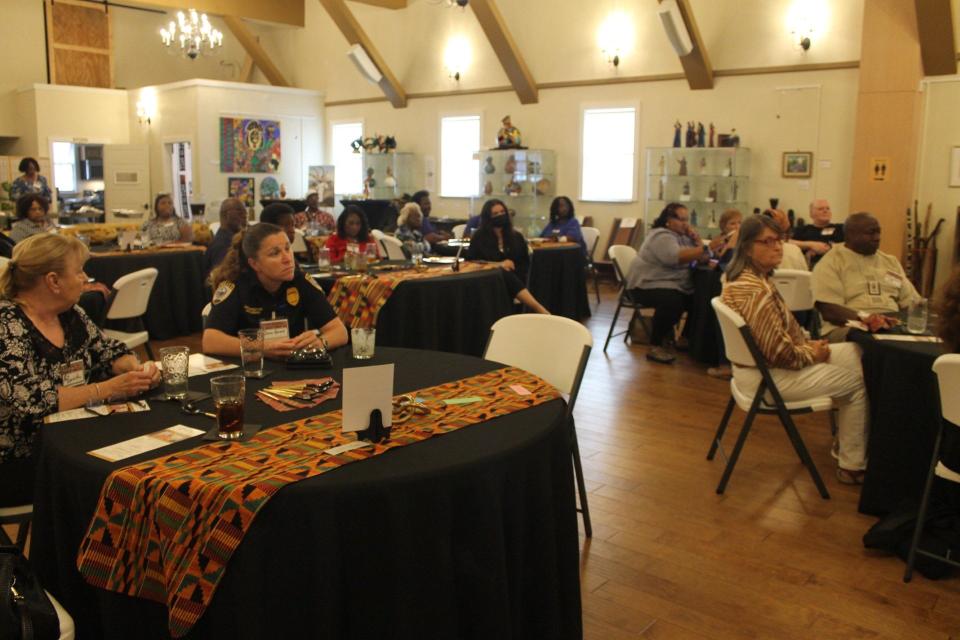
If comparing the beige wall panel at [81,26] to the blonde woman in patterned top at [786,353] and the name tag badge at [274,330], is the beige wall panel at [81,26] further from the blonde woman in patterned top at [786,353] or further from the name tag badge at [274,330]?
the blonde woman in patterned top at [786,353]

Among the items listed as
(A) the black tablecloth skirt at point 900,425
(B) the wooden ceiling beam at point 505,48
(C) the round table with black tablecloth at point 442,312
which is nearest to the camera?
(A) the black tablecloth skirt at point 900,425

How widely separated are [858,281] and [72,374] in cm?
410

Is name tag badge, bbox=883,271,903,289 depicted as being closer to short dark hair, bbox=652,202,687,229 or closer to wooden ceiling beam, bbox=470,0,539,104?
short dark hair, bbox=652,202,687,229

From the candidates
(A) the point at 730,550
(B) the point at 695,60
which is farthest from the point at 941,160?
(A) the point at 730,550

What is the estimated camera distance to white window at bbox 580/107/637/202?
38.2 feet

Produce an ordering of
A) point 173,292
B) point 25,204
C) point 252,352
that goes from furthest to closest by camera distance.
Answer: point 25,204 < point 173,292 < point 252,352

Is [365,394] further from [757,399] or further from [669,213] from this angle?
[669,213]

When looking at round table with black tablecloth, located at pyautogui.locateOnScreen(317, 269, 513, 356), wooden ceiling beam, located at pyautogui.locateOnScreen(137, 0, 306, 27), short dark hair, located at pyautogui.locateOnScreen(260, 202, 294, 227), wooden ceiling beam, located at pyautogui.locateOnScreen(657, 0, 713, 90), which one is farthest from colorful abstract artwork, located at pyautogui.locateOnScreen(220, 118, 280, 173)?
round table with black tablecloth, located at pyautogui.locateOnScreen(317, 269, 513, 356)

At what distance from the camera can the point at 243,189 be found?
14.7 m

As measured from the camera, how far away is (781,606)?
9.50ft

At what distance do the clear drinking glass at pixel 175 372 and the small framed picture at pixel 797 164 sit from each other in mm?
9086

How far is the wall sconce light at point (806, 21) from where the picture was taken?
9.73 metres

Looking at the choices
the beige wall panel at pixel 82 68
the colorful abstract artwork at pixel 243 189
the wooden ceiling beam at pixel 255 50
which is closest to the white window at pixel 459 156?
the colorful abstract artwork at pixel 243 189

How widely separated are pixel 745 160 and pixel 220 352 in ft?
28.4
